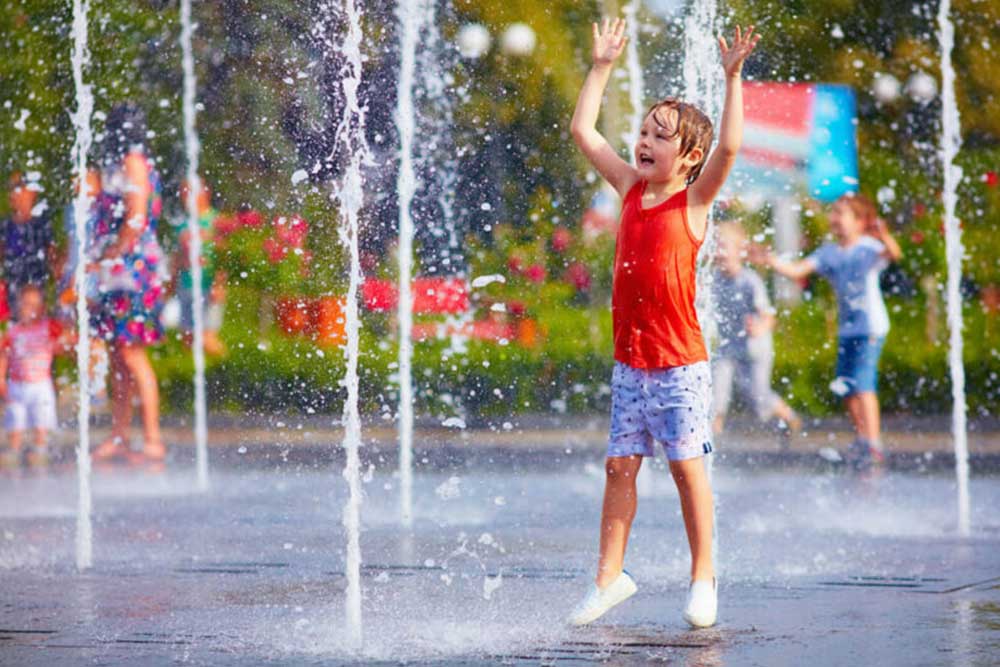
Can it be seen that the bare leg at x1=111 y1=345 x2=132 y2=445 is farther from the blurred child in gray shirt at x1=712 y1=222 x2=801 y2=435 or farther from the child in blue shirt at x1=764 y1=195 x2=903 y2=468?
the child in blue shirt at x1=764 y1=195 x2=903 y2=468

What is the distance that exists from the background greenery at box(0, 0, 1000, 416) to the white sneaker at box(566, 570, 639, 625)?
9.85 metres

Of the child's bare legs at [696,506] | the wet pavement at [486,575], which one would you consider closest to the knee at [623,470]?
the child's bare legs at [696,506]

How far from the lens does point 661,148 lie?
499 centimetres

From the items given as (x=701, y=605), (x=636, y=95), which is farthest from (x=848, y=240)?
(x=701, y=605)

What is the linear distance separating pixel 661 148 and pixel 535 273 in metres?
12.6

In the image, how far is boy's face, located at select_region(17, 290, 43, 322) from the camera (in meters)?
11.4

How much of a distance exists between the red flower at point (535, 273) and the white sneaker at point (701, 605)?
1273cm

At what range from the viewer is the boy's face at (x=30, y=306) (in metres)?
11.4

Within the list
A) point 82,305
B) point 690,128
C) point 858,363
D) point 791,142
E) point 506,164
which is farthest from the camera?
point 506,164

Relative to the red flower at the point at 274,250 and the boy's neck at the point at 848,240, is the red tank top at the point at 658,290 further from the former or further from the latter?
the red flower at the point at 274,250

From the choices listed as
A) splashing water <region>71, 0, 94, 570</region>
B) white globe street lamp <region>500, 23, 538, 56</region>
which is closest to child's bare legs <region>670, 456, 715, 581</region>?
splashing water <region>71, 0, 94, 570</region>

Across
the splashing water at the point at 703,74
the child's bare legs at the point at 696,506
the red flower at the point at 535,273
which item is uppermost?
the splashing water at the point at 703,74

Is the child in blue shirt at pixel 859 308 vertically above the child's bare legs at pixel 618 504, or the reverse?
the child in blue shirt at pixel 859 308

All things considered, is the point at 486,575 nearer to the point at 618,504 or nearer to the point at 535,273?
the point at 618,504
